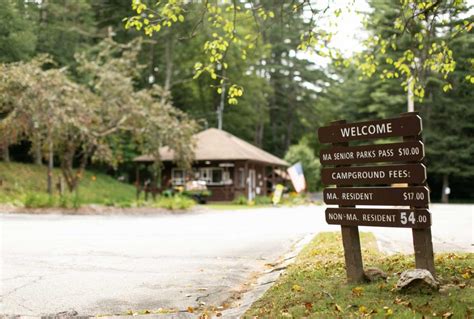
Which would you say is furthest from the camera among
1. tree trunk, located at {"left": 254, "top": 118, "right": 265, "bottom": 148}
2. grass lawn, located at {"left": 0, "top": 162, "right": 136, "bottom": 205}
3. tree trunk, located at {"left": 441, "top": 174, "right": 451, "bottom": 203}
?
tree trunk, located at {"left": 254, "top": 118, "right": 265, "bottom": 148}

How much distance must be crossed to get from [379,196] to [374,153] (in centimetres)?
51

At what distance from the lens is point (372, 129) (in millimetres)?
6578

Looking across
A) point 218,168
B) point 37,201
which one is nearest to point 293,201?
point 218,168

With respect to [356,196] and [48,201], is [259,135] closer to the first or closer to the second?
[48,201]

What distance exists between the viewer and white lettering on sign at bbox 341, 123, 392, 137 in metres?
6.45

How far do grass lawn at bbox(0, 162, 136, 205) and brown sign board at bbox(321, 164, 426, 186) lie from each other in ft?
56.7

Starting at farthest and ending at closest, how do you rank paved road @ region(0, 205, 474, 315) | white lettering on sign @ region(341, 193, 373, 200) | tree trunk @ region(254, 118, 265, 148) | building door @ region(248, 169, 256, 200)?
tree trunk @ region(254, 118, 265, 148), building door @ region(248, 169, 256, 200), paved road @ region(0, 205, 474, 315), white lettering on sign @ region(341, 193, 373, 200)

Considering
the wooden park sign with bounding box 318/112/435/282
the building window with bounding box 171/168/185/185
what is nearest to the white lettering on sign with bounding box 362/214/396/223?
the wooden park sign with bounding box 318/112/435/282

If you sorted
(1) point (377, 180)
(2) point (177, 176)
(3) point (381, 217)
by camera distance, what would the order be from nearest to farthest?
Result: 1. (3) point (381, 217)
2. (1) point (377, 180)
3. (2) point (177, 176)

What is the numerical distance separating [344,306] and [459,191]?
1524 inches

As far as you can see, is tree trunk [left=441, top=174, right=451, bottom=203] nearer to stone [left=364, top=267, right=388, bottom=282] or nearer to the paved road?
the paved road

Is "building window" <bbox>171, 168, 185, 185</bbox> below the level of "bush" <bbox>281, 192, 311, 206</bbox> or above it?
above

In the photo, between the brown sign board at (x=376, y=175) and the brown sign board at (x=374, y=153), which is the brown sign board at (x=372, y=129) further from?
the brown sign board at (x=376, y=175)

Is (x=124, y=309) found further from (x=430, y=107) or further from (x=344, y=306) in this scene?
(x=430, y=107)
